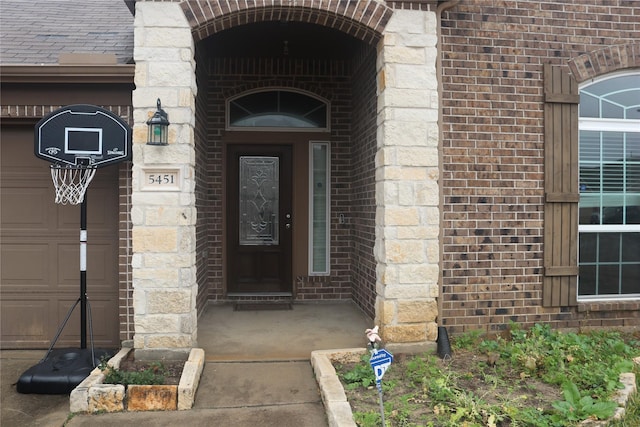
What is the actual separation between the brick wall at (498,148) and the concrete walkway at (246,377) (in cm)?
145

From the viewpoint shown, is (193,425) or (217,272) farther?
(217,272)

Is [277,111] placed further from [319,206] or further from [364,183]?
[364,183]

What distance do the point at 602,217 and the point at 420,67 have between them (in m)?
2.84

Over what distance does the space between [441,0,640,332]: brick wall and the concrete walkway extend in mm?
1455

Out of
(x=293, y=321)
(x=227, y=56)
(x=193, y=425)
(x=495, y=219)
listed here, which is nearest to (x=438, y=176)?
(x=495, y=219)

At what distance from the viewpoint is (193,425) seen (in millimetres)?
3652

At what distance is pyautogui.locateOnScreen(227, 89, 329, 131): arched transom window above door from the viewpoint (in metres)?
6.91

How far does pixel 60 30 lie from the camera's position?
631 cm

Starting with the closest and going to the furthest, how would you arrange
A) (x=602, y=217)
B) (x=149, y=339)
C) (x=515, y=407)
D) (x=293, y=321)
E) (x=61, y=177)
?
(x=515, y=407), (x=149, y=339), (x=61, y=177), (x=602, y=217), (x=293, y=321)

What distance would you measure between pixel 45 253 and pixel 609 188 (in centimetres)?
652

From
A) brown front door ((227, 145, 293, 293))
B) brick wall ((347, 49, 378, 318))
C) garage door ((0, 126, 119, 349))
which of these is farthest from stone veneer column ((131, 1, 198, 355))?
brown front door ((227, 145, 293, 293))

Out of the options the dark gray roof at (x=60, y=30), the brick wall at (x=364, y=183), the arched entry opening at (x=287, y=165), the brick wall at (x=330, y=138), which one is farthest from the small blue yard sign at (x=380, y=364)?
the dark gray roof at (x=60, y=30)

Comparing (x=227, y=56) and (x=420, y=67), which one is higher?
(x=227, y=56)

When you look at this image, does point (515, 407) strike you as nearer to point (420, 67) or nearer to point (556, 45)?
point (420, 67)
